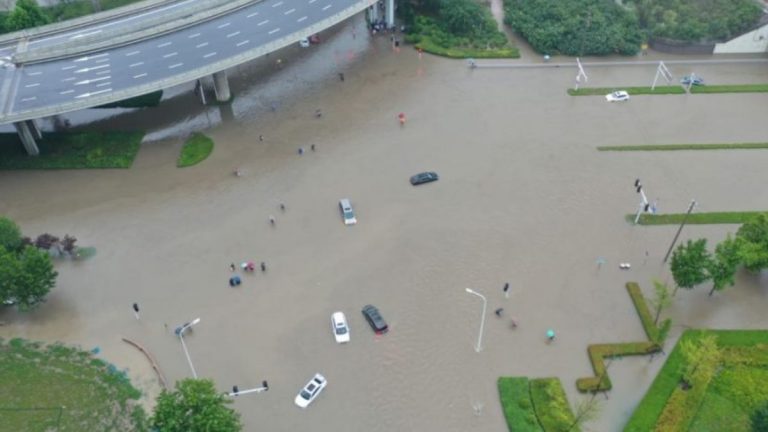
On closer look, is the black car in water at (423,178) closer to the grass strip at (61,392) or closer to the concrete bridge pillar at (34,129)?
the grass strip at (61,392)

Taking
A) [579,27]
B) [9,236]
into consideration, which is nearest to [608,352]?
[9,236]

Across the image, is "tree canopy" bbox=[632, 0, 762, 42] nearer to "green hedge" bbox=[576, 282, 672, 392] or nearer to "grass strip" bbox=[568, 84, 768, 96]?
"grass strip" bbox=[568, 84, 768, 96]

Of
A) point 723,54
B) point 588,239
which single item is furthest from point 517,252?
point 723,54

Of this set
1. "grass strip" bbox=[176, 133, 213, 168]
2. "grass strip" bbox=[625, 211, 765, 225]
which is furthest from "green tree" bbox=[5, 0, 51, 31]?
"grass strip" bbox=[625, 211, 765, 225]

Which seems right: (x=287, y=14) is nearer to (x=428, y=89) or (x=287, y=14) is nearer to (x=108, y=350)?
(x=428, y=89)

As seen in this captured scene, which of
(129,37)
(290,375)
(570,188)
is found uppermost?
(129,37)

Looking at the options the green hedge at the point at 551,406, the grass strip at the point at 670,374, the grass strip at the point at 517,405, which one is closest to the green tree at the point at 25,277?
the grass strip at the point at 517,405
